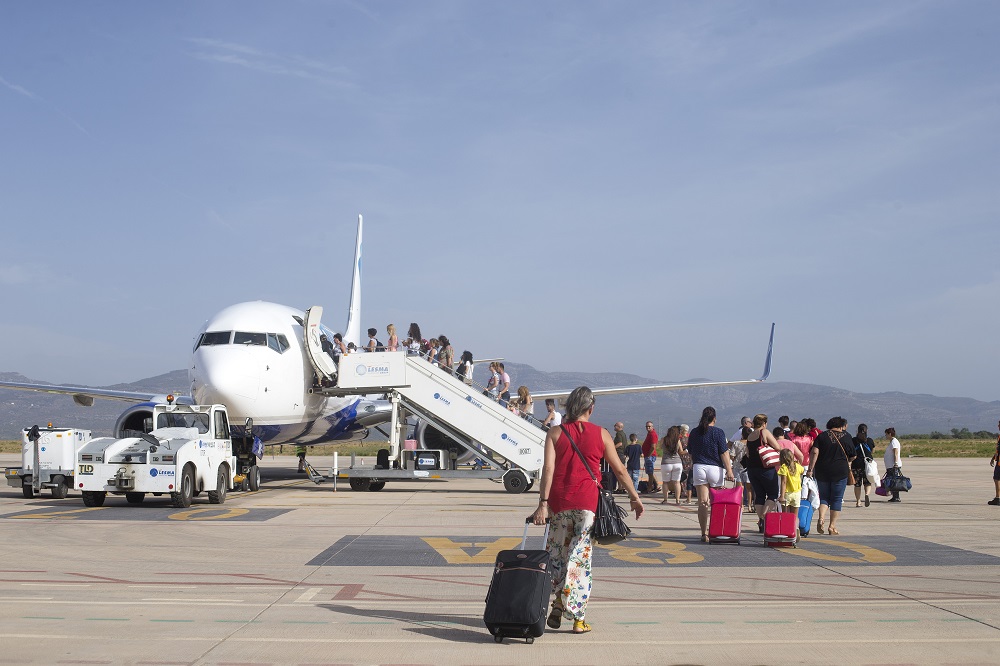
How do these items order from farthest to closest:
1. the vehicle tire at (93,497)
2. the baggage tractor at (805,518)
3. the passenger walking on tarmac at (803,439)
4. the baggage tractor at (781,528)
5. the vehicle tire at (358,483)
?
1. the vehicle tire at (358,483)
2. the vehicle tire at (93,497)
3. the passenger walking on tarmac at (803,439)
4. the baggage tractor at (805,518)
5. the baggage tractor at (781,528)

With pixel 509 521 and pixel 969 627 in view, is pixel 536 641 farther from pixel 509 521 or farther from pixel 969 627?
pixel 509 521

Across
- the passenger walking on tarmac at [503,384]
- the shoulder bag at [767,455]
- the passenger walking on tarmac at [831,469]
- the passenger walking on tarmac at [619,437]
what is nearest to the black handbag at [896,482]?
the passenger walking on tarmac at [619,437]

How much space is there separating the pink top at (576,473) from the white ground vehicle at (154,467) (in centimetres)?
1151

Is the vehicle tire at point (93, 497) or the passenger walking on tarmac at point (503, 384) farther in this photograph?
the passenger walking on tarmac at point (503, 384)

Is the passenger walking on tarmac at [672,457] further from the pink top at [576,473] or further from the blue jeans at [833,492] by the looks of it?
the pink top at [576,473]

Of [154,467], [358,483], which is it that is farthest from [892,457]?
[154,467]

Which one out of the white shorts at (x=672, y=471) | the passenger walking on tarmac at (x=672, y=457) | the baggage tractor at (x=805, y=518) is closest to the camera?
the baggage tractor at (x=805, y=518)

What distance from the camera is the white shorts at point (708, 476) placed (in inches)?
506

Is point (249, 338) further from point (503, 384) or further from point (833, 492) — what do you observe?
point (833, 492)

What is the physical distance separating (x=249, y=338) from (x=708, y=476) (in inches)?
478

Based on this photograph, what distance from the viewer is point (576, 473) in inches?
289

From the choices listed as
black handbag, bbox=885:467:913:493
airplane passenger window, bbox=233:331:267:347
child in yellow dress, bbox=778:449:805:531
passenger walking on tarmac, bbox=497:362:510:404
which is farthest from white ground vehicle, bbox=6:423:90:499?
black handbag, bbox=885:467:913:493

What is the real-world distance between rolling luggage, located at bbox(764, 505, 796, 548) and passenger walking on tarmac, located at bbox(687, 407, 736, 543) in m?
0.83

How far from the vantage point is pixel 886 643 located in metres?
6.73
